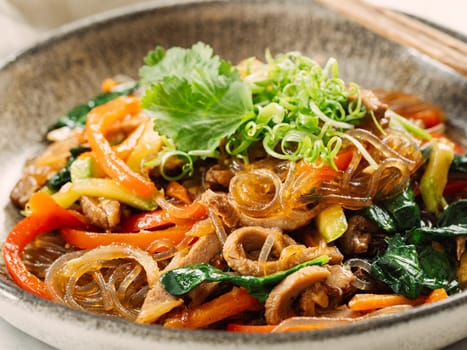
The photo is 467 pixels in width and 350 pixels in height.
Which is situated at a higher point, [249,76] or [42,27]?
[249,76]

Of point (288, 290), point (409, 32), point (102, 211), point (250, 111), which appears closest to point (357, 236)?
point (288, 290)

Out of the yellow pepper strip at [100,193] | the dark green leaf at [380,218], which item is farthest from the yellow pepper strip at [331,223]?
the yellow pepper strip at [100,193]

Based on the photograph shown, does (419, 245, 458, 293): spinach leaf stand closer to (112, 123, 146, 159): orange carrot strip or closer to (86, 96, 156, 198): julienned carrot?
(86, 96, 156, 198): julienned carrot

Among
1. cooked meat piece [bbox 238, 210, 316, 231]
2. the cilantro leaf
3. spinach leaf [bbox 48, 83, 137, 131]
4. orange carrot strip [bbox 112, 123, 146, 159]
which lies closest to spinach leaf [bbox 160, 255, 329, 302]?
cooked meat piece [bbox 238, 210, 316, 231]

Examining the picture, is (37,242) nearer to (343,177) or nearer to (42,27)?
(343,177)

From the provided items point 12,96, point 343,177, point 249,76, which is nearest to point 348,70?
point 249,76

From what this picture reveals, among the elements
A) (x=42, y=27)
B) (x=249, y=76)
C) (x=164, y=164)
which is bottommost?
(x=42, y=27)

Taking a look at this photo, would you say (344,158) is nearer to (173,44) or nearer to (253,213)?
(253,213)
